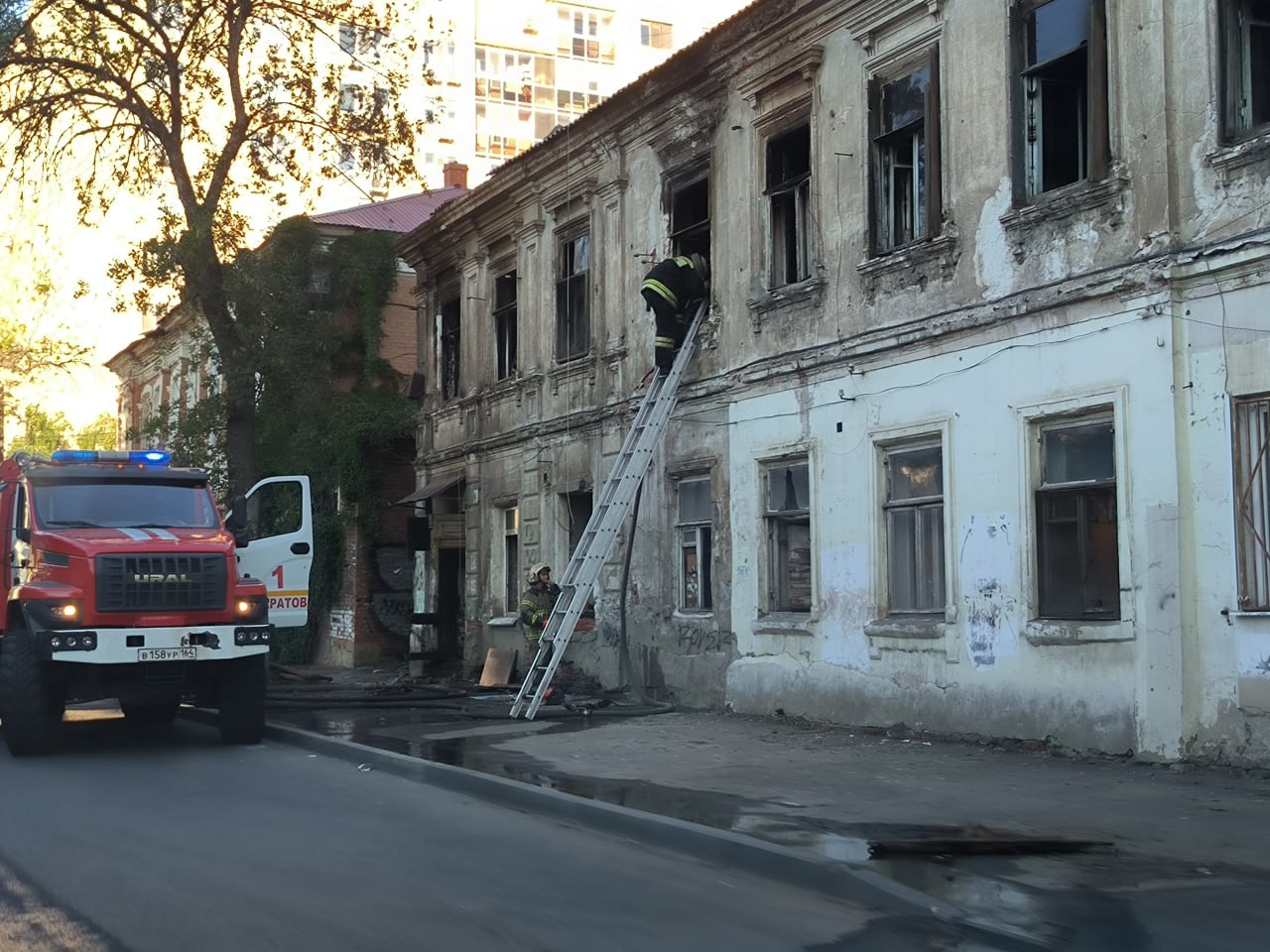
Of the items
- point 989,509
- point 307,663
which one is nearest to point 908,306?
point 989,509

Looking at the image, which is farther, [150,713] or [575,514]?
[575,514]

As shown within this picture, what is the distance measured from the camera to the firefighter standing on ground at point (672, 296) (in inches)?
691

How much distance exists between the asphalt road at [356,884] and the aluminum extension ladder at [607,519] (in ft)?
18.3

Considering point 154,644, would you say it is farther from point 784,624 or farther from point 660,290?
point 660,290

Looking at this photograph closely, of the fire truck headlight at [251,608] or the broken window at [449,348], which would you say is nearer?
the fire truck headlight at [251,608]

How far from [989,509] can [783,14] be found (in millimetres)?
6511

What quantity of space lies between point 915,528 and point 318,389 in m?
13.6

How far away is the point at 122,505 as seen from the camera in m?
14.8

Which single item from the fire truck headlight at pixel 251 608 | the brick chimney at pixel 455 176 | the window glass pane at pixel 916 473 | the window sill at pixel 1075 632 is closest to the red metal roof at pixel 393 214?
the brick chimney at pixel 455 176

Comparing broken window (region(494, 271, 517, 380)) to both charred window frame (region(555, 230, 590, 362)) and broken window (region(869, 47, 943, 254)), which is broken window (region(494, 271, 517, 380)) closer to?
charred window frame (region(555, 230, 590, 362))

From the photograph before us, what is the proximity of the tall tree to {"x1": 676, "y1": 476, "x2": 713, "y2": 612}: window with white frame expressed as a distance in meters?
8.15

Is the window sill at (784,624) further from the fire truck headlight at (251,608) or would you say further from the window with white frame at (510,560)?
the window with white frame at (510,560)

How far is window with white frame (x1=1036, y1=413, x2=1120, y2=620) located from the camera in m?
12.0

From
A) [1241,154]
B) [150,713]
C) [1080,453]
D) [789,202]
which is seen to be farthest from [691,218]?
[150,713]
